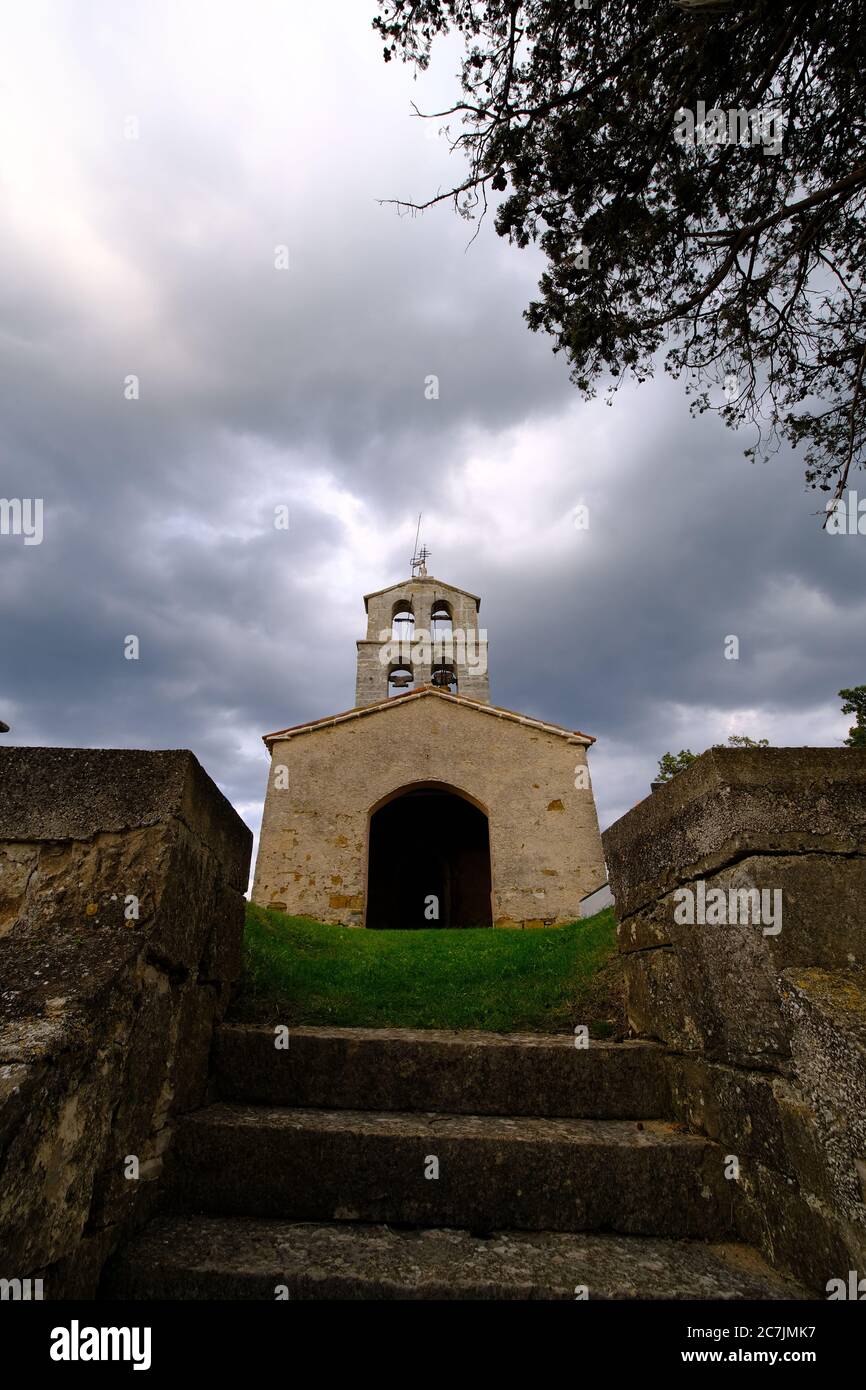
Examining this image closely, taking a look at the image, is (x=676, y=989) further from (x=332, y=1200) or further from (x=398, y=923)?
A: (x=398, y=923)

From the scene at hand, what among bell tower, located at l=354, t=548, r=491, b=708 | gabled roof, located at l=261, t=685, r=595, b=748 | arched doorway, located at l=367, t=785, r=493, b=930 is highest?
bell tower, located at l=354, t=548, r=491, b=708

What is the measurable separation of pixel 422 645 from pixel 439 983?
1543 cm

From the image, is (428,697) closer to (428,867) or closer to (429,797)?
(429,797)

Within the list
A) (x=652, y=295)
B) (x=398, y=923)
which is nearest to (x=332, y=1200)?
(x=652, y=295)

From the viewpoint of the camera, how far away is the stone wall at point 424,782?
12242 mm

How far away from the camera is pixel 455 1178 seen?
8.14 feet

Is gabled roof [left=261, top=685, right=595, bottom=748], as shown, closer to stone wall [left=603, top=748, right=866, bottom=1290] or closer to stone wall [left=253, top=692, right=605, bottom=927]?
stone wall [left=253, top=692, right=605, bottom=927]

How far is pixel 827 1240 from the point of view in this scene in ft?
6.55

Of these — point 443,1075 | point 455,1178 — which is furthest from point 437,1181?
point 443,1075

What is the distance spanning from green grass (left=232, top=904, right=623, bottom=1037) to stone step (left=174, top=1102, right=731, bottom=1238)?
106 cm

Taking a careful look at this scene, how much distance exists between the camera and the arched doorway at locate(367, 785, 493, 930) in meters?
17.9

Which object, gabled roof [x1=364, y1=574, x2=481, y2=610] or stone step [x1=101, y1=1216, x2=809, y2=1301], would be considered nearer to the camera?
stone step [x1=101, y1=1216, x2=809, y2=1301]

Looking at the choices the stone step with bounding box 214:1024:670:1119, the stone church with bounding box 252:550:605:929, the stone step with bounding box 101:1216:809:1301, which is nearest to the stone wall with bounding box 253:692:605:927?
the stone church with bounding box 252:550:605:929
